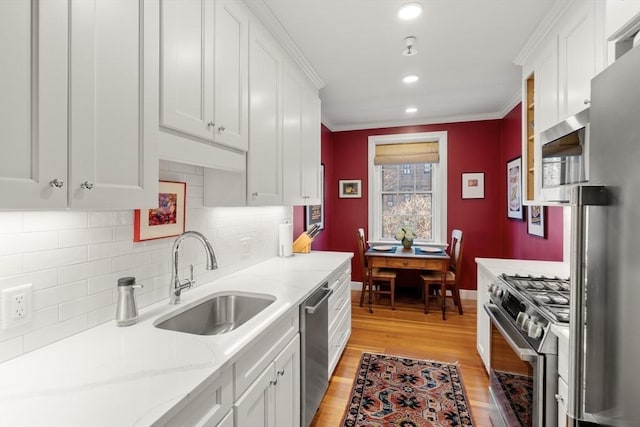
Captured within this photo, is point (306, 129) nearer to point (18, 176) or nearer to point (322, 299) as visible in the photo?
point (322, 299)

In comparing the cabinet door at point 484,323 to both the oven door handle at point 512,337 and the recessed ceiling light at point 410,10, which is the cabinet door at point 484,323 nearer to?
the oven door handle at point 512,337

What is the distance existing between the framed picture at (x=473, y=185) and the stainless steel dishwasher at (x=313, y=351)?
10.4 feet

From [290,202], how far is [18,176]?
1.81 metres

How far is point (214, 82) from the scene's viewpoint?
59.7 inches

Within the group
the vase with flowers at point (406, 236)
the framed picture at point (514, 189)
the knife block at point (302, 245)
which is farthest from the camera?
the vase with flowers at point (406, 236)

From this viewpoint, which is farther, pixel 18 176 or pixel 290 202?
pixel 290 202

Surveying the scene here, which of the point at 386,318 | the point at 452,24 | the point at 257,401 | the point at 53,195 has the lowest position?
the point at 386,318

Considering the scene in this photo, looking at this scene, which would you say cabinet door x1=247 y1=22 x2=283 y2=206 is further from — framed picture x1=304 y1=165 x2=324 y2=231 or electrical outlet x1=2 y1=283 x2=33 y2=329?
framed picture x1=304 y1=165 x2=324 y2=231

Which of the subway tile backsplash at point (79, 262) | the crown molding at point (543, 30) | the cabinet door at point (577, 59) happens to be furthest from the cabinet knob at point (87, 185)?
the crown molding at point (543, 30)

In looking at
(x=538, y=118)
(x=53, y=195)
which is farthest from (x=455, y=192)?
(x=53, y=195)

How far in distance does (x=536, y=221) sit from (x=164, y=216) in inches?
135

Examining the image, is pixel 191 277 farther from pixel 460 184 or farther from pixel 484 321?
pixel 460 184

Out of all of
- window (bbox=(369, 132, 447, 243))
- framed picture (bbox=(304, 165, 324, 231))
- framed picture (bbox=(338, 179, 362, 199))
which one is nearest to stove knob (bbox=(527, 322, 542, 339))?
framed picture (bbox=(304, 165, 324, 231))

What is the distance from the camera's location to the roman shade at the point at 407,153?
15.1 ft
